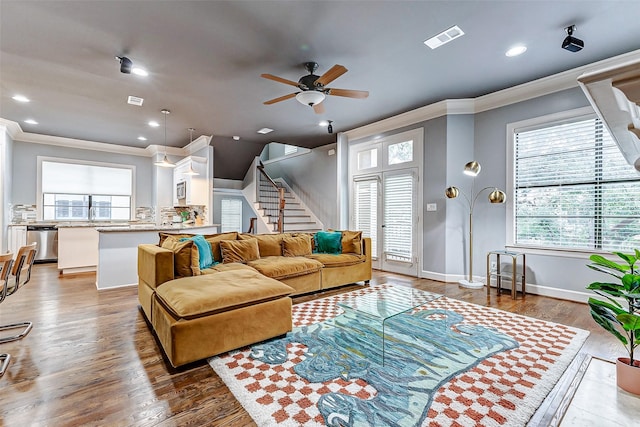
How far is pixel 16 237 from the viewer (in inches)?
241

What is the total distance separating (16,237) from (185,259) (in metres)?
5.84

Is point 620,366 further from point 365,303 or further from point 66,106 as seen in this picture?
point 66,106

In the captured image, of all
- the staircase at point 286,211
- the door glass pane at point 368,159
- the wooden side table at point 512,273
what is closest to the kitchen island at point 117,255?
the staircase at point 286,211

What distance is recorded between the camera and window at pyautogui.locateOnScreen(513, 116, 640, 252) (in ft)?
11.3

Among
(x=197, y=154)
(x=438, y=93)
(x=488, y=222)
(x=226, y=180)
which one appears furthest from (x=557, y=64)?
(x=226, y=180)

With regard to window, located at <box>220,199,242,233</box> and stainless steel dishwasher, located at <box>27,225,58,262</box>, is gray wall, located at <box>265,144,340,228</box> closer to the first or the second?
window, located at <box>220,199,242,233</box>

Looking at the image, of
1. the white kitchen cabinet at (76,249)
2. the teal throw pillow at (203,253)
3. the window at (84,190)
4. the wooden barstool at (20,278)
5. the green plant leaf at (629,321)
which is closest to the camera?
the green plant leaf at (629,321)

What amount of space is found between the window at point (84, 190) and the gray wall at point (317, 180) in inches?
173

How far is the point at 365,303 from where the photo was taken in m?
2.99

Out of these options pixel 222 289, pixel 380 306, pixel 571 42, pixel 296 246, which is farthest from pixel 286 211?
Result: pixel 571 42

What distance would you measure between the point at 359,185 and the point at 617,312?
518 cm

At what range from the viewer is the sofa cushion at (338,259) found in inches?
166

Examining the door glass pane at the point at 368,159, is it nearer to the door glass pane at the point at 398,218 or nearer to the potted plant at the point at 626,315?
the door glass pane at the point at 398,218

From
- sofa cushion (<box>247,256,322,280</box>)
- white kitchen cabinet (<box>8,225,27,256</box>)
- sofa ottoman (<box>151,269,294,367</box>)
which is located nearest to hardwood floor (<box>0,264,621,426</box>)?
sofa ottoman (<box>151,269,294,367</box>)
